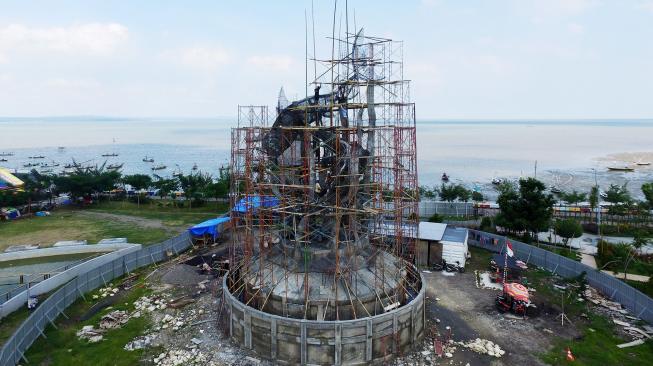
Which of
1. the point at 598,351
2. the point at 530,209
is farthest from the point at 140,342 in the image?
the point at 530,209

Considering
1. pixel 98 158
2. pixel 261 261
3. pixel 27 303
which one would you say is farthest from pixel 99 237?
pixel 98 158

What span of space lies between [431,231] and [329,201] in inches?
489

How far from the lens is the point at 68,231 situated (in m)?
42.5

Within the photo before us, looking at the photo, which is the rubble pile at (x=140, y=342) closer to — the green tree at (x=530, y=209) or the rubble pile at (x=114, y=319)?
the rubble pile at (x=114, y=319)

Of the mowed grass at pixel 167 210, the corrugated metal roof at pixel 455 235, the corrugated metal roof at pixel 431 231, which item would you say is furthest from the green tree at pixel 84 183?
the corrugated metal roof at pixel 455 235

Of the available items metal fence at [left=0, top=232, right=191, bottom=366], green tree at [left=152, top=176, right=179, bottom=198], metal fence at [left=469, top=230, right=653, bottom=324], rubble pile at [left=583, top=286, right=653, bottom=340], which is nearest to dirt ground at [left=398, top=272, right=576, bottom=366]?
rubble pile at [left=583, top=286, right=653, bottom=340]

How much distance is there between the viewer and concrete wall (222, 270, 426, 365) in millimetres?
19359

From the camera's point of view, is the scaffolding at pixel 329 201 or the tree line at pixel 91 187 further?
the tree line at pixel 91 187

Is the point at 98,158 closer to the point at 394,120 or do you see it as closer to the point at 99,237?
the point at 99,237

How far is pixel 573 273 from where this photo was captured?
2909 centimetres

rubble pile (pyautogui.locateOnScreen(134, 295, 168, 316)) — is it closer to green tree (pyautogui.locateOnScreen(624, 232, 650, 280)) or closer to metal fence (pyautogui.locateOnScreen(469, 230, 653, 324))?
metal fence (pyautogui.locateOnScreen(469, 230, 653, 324))

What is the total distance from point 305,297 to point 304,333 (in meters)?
1.90

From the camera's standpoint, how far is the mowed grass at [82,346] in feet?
64.4

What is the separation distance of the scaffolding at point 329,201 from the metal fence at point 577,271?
1225cm
